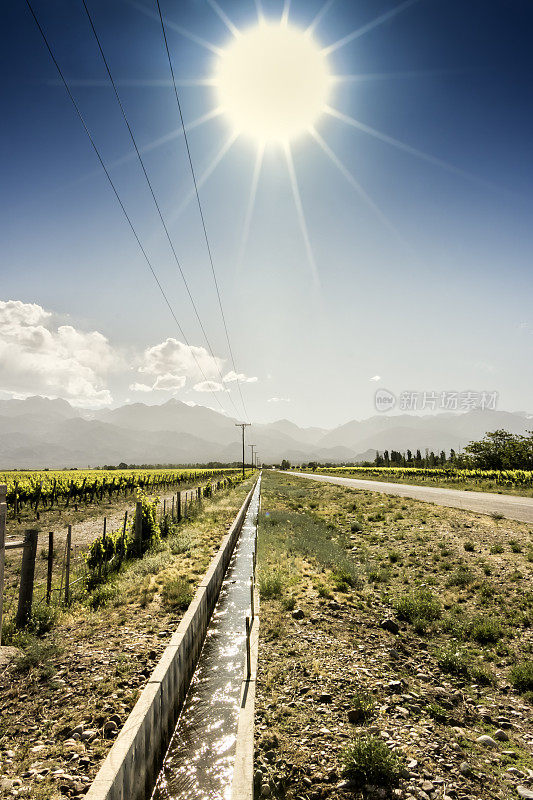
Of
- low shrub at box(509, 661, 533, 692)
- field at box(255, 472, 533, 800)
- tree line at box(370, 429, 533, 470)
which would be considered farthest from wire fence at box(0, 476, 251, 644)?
tree line at box(370, 429, 533, 470)

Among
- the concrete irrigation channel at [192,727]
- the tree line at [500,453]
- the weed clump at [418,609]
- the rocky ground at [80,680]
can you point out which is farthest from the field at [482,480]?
the rocky ground at [80,680]

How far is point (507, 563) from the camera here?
13.3 meters

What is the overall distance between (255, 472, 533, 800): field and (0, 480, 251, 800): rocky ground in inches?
91.5

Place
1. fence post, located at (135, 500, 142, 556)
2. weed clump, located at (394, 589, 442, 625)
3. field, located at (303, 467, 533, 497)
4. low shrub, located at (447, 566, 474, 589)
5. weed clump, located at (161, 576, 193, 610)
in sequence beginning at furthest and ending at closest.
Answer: field, located at (303, 467, 533, 497) < fence post, located at (135, 500, 142, 556) < low shrub, located at (447, 566, 474, 589) < weed clump, located at (161, 576, 193, 610) < weed clump, located at (394, 589, 442, 625)

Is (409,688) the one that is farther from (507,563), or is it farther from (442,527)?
(442,527)

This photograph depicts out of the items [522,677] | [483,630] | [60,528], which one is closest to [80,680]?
[522,677]

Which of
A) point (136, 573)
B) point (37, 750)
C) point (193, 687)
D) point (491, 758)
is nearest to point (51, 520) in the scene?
point (136, 573)

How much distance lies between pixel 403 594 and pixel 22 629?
10.7 m

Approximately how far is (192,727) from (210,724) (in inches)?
12.6

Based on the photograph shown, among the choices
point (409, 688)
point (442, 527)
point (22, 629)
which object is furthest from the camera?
point (442, 527)

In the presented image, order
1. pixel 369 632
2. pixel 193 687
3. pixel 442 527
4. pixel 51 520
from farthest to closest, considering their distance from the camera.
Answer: pixel 51 520 → pixel 442 527 → pixel 369 632 → pixel 193 687

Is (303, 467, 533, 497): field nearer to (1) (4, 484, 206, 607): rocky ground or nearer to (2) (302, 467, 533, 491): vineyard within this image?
(2) (302, 467, 533, 491): vineyard

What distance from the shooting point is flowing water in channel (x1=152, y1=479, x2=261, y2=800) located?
5.42 metres

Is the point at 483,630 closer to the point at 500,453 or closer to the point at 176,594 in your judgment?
the point at 176,594
